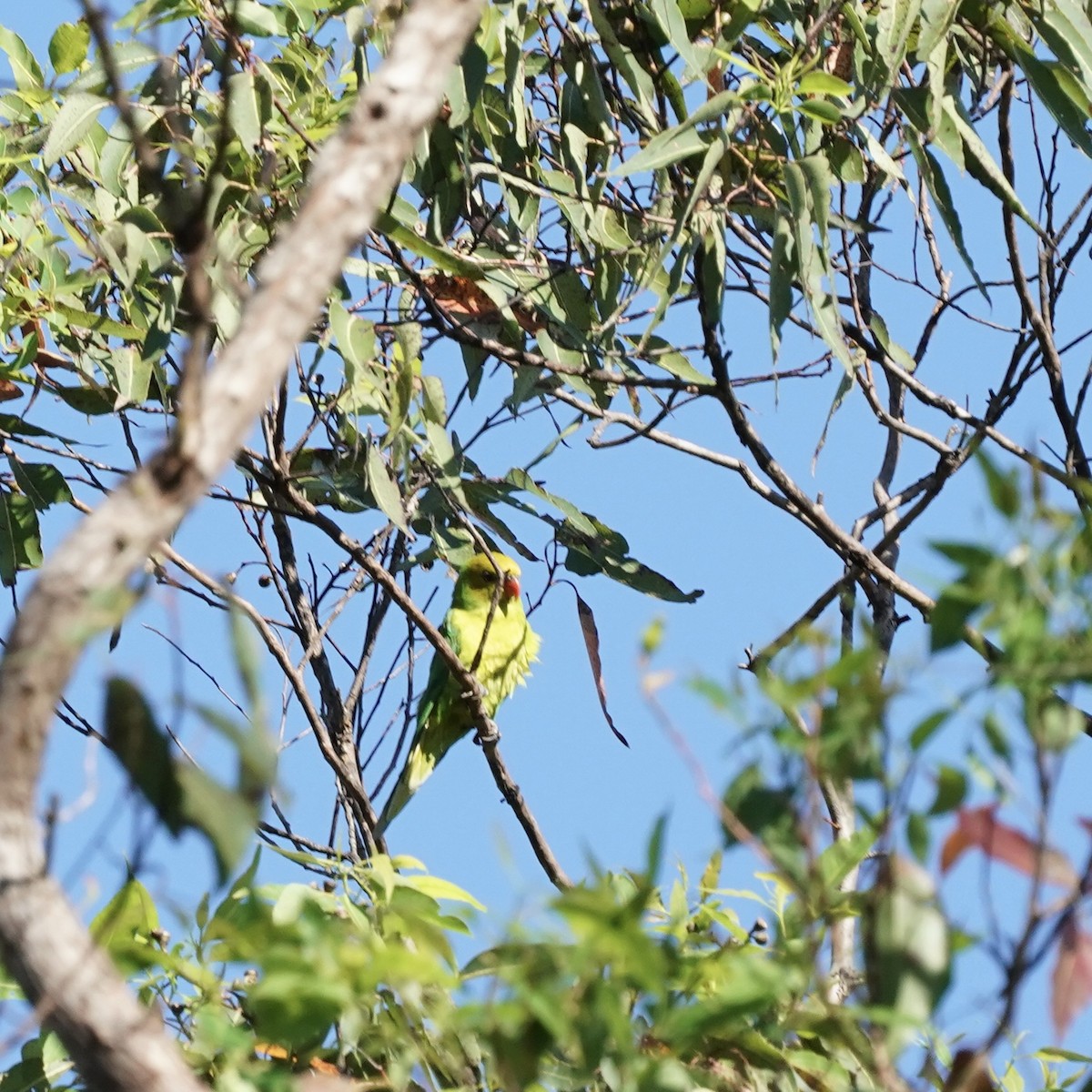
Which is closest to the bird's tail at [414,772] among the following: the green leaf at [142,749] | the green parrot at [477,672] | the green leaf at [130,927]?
the green parrot at [477,672]

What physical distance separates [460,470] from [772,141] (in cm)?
93

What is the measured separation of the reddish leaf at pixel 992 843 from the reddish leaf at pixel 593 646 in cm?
201

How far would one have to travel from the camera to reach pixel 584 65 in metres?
2.82

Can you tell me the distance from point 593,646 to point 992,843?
206 centimetres

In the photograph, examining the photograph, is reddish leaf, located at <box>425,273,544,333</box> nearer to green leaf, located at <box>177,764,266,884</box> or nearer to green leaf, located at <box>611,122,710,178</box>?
green leaf, located at <box>611,122,710,178</box>

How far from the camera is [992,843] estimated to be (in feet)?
3.61

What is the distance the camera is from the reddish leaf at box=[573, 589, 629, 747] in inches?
123

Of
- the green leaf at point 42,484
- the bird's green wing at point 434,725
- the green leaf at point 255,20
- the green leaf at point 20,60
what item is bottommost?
the green leaf at point 42,484

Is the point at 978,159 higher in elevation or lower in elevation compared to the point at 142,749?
higher

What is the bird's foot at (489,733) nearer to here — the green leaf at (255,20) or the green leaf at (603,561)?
the green leaf at (603,561)

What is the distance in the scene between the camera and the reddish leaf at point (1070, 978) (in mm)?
1123

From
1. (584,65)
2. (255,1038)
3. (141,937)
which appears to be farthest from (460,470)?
(255,1038)

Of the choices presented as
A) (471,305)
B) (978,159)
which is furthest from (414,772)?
(978,159)

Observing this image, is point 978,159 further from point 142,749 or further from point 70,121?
point 142,749
